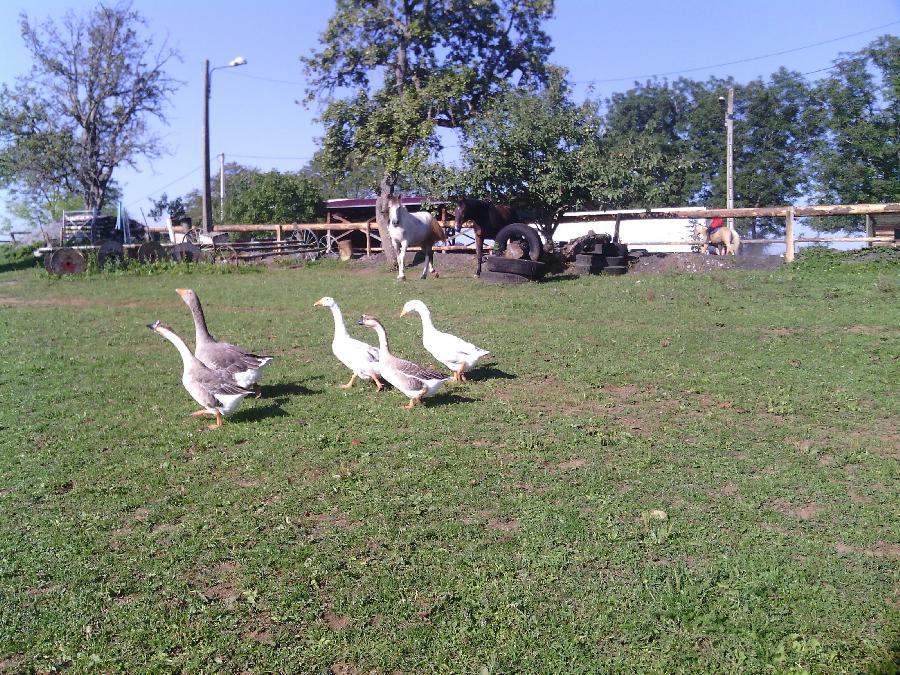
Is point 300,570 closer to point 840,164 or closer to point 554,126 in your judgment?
point 554,126

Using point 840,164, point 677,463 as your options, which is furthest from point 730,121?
point 677,463

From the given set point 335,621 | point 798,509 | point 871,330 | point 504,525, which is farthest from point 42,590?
point 871,330

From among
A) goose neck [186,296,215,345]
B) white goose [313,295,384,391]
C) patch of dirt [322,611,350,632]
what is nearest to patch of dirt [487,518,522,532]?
patch of dirt [322,611,350,632]

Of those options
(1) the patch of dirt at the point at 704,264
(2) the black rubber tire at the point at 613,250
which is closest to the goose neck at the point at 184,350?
(2) the black rubber tire at the point at 613,250

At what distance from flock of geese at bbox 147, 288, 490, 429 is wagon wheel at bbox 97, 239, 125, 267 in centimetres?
1869

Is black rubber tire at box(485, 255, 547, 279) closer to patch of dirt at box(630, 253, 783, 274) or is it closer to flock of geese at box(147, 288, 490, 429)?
patch of dirt at box(630, 253, 783, 274)

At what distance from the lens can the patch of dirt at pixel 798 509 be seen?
5.86 metres

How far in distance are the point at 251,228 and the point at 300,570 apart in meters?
30.4

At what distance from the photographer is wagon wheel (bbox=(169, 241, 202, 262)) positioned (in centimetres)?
2797

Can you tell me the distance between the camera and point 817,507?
6.00 metres

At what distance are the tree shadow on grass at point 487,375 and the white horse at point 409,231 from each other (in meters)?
11.4

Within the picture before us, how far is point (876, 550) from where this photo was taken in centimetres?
531

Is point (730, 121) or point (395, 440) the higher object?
point (730, 121)

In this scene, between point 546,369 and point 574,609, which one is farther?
point 546,369
